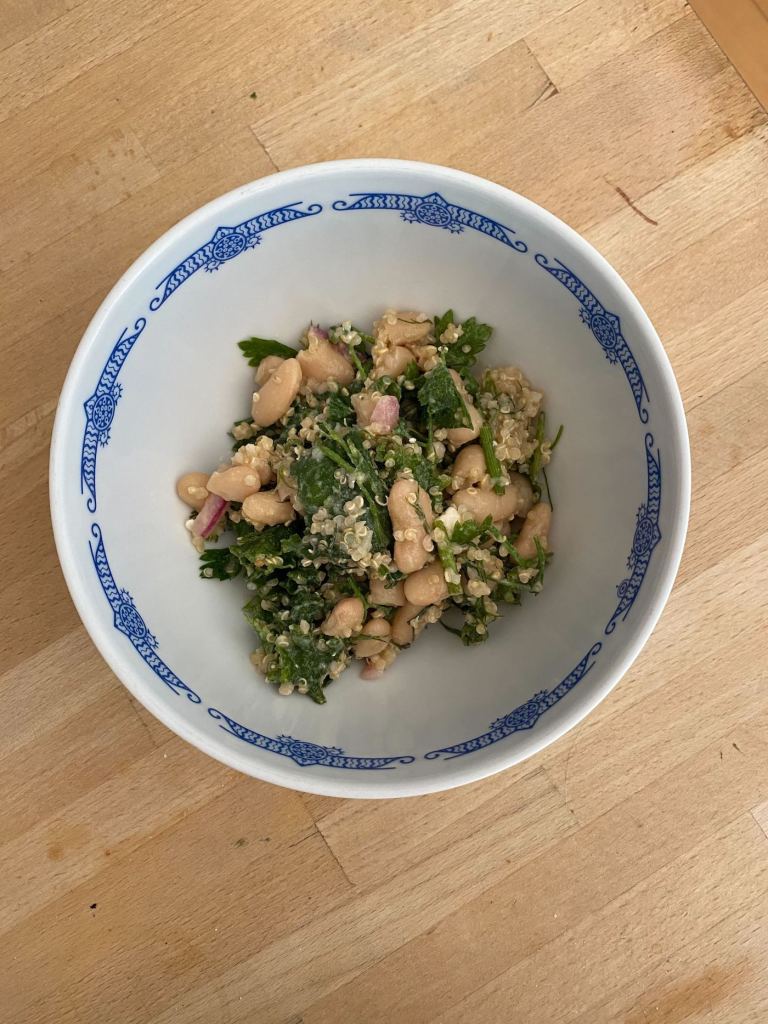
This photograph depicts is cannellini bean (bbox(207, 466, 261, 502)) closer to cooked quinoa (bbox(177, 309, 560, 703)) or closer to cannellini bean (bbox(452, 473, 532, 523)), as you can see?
cooked quinoa (bbox(177, 309, 560, 703))

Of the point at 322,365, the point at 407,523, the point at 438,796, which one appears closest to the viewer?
the point at 407,523

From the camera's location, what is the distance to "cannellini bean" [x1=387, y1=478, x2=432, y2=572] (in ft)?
3.52

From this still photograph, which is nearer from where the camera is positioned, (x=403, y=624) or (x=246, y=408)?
(x=403, y=624)

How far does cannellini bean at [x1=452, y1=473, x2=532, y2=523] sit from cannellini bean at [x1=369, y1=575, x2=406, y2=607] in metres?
0.13

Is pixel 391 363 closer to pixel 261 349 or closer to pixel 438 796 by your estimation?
pixel 261 349

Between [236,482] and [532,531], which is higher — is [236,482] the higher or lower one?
the higher one

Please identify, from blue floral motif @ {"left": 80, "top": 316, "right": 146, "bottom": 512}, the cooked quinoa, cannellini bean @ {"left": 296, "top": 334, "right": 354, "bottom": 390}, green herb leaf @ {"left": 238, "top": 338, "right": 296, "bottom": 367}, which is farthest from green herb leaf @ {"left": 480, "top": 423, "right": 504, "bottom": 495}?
blue floral motif @ {"left": 80, "top": 316, "right": 146, "bottom": 512}

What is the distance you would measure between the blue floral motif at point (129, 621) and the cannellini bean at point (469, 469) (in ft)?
1.43

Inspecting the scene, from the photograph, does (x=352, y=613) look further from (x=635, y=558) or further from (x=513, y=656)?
(x=635, y=558)

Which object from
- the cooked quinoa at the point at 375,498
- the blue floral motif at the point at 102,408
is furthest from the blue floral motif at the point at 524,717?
the blue floral motif at the point at 102,408

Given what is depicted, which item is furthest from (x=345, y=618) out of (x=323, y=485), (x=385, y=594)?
(x=323, y=485)

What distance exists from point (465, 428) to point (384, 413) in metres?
0.11

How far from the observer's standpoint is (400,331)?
47.3 inches

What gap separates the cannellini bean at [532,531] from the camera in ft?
3.81
